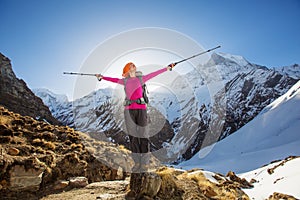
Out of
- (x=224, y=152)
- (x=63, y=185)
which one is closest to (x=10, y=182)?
(x=63, y=185)

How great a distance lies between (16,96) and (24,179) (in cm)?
3801

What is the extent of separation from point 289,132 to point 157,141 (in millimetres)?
70946

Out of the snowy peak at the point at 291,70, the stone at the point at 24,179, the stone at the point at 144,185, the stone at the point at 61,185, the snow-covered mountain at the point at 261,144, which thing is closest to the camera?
the stone at the point at 144,185

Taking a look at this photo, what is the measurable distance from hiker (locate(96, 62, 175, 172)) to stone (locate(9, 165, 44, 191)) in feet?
9.07

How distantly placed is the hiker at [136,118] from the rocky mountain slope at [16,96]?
33605mm

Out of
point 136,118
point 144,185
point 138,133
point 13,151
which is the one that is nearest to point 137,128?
point 138,133

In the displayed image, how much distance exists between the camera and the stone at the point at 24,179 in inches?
209

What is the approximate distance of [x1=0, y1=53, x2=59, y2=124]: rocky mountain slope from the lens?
34253mm

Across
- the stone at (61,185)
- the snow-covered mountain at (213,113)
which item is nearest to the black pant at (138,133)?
the stone at (61,185)

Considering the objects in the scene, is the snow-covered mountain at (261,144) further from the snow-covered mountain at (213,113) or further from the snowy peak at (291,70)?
the snowy peak at (291,70)

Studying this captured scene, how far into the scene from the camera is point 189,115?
140875 mm

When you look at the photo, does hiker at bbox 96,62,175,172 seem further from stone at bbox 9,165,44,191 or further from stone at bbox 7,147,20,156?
stone at bbox 7,147,20,156

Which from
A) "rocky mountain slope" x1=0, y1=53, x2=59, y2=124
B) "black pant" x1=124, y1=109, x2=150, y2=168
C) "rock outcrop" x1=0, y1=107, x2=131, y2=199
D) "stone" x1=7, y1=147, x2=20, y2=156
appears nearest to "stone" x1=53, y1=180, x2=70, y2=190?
"rock outcrop" x1=0, y1=107, x2=131, y2=199

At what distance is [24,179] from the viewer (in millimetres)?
5500
